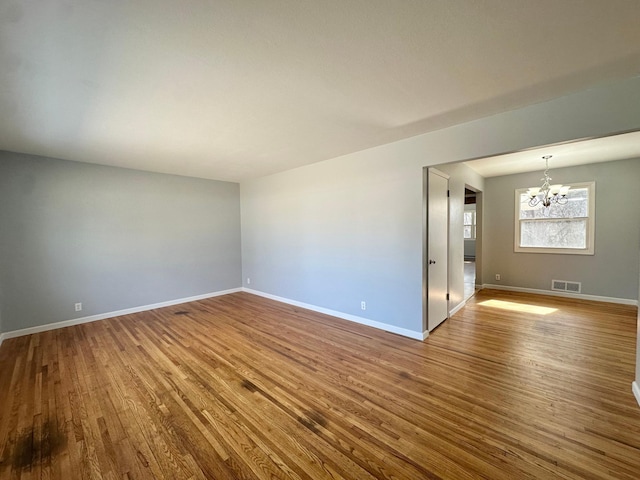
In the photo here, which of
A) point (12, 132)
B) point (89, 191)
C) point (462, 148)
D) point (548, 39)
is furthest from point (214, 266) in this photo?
point (548, 39)

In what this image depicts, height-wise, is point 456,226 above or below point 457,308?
above

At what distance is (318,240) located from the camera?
14.4 feet

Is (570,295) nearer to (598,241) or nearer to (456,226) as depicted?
(598,241)

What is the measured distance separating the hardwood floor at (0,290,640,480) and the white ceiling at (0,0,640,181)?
254cm

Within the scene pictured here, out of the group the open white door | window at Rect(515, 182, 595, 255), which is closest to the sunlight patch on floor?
the open white door

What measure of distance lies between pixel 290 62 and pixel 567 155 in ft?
16.3

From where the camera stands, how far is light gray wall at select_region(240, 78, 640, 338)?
2.20 m

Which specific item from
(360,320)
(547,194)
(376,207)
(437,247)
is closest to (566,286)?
(547,194)

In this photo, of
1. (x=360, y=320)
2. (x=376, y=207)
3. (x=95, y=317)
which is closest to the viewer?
(x=376, y=207)

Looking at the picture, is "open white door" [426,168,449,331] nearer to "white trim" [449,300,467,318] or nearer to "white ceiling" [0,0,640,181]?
"white trim" [449,300,467,318]

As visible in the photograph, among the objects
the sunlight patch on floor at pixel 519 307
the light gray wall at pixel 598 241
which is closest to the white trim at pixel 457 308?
the sunlight patch on floor at pixel 519 307

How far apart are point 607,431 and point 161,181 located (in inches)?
251

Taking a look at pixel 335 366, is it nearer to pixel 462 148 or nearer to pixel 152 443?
pixel 152 443

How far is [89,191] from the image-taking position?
13.4 ft
